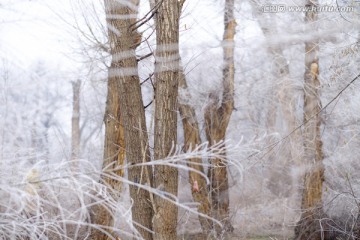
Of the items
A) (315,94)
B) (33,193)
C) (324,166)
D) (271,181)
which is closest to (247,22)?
(315,94)

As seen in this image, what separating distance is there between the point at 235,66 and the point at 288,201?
4564mm

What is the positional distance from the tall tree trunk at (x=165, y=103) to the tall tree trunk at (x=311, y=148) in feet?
18.4

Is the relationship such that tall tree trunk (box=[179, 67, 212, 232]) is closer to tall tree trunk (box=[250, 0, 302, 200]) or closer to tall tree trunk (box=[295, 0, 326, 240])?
tall tree trunk (box=[250, 0, 302, 200])

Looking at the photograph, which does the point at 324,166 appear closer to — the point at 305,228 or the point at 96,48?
the point at 305,228

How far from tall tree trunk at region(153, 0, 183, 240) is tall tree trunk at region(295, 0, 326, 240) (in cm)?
562

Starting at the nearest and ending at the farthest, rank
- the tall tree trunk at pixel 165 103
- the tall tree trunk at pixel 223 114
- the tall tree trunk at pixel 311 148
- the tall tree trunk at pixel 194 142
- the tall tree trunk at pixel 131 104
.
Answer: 1. the tall tree trunk at pixel 165 103
2. the tall tree trunk at pixel 131 104
3. the tall tree trunk at pixel 311 148
4. the tall tree trunk at pixel 194 142
5. the tall tree trunk at pixel 223 114

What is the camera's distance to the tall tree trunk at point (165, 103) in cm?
698

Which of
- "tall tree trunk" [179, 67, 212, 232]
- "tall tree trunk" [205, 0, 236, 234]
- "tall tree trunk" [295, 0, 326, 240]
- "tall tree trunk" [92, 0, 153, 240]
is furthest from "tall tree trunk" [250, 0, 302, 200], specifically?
"tall tree trunk" [92, 0, 153, 240]

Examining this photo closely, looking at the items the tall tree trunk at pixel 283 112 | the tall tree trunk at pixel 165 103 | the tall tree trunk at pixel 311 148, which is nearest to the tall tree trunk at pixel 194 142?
the tall tree trunk at pixel 283 112

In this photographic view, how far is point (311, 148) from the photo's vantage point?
12.5 meters

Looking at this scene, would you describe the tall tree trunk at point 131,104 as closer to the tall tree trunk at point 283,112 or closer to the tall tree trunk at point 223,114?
the tall tree trunk at point 283,112

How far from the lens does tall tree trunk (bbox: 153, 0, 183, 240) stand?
698 cm

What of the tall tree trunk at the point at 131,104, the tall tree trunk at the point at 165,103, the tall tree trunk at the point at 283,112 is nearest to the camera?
the tall tree trunk at the point at 165,103

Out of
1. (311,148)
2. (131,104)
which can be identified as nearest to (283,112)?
(311,148)
